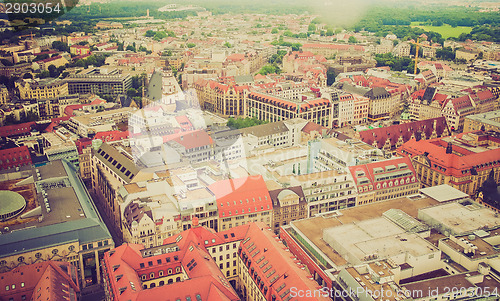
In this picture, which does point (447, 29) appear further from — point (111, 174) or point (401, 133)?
point (111, 174)

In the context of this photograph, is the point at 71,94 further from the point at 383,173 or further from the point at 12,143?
the point at 383,173

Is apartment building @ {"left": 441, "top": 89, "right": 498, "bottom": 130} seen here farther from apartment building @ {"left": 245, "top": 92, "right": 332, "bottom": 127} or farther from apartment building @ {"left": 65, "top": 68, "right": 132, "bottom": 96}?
apartment building @ {"left": 65, "top": 68, "right": 132, "bottom": 96}

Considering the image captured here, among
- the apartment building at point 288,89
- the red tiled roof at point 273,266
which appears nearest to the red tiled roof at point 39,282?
the red tiled roof at point 273,266

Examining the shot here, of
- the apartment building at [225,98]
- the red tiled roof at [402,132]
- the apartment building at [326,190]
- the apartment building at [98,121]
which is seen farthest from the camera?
the apartment building at [225,98]

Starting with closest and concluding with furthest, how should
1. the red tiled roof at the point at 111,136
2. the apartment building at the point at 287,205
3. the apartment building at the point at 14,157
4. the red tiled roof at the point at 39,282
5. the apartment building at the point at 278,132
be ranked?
the red tiled roof at the point at 39,282, the apartment building at the point at 287,205, the apartment building at the point at 14,157, the red tiled roof at the point at 111,136, the apartment building at the point at 278,132

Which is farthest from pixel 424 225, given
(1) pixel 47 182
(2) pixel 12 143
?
(2) pixel 12 143

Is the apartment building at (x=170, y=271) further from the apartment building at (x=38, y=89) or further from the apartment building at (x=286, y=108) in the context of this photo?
the apartment building at (x=38, y=89)
